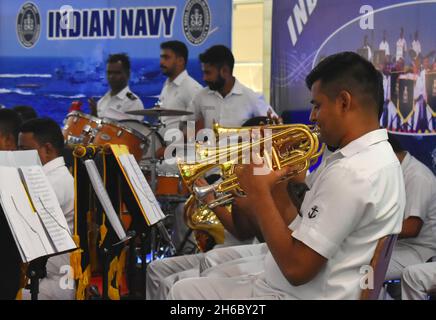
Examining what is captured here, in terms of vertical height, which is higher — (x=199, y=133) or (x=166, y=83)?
(x=166, y=83)

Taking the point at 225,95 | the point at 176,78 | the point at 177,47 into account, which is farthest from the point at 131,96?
the point at 225,95

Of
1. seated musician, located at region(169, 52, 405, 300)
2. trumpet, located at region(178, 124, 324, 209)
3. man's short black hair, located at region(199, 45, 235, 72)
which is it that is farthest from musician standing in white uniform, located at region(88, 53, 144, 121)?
seated musician, located at region(169, 52, 405, 300)

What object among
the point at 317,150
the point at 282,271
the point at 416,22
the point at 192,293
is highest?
the point at 416,22

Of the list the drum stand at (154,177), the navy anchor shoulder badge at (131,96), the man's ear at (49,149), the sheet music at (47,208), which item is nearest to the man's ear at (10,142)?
the man's ear at (49,149)

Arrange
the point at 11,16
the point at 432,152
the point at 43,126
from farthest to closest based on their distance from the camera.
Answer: the point at 11,16 → the point at 432,152 → the point at 43,126

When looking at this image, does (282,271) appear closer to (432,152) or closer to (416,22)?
(432,152)

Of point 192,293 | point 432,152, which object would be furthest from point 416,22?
point 192,293

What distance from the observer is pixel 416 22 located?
6.18m

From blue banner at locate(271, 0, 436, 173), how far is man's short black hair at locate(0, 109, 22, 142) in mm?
2930

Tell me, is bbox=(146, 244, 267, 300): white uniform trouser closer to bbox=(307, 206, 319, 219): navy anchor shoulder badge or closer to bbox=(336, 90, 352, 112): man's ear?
bbox=(307, 206, 319, 219): navy anchor shoulder badge

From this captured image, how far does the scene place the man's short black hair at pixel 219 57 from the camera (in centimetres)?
688

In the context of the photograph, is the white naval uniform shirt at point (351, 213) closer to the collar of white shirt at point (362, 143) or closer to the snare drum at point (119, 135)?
the collar of white shirt at point (362, 143)

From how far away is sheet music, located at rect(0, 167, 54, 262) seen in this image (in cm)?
274
